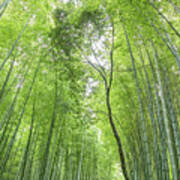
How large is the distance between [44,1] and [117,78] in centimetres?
295

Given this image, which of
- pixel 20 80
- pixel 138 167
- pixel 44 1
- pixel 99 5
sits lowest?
pixel 138 167

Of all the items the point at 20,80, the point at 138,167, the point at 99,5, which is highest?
the point at 99,5

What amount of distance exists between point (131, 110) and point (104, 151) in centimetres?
773

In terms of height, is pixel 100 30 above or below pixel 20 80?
above

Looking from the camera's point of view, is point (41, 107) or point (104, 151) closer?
point (41, 107)

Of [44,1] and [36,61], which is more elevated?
[44,1]

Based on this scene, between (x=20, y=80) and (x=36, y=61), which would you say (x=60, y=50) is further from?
(x=20, y=80)

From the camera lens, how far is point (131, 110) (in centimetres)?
480

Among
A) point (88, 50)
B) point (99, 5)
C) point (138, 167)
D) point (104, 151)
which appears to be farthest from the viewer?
point (104, 151)

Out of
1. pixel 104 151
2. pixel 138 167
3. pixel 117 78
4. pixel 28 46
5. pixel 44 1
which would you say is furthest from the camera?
pixel 104 151

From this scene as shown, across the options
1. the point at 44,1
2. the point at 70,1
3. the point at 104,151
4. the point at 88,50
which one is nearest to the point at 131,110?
the point at 88,50

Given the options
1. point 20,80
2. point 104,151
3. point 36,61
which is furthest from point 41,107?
point 104,151

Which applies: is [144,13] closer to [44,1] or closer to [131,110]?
[44,1]

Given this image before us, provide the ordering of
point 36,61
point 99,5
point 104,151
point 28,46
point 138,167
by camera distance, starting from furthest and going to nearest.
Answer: point 104,151 → point 138,167 → point 36,61 → point 28,46 → point 99,5
